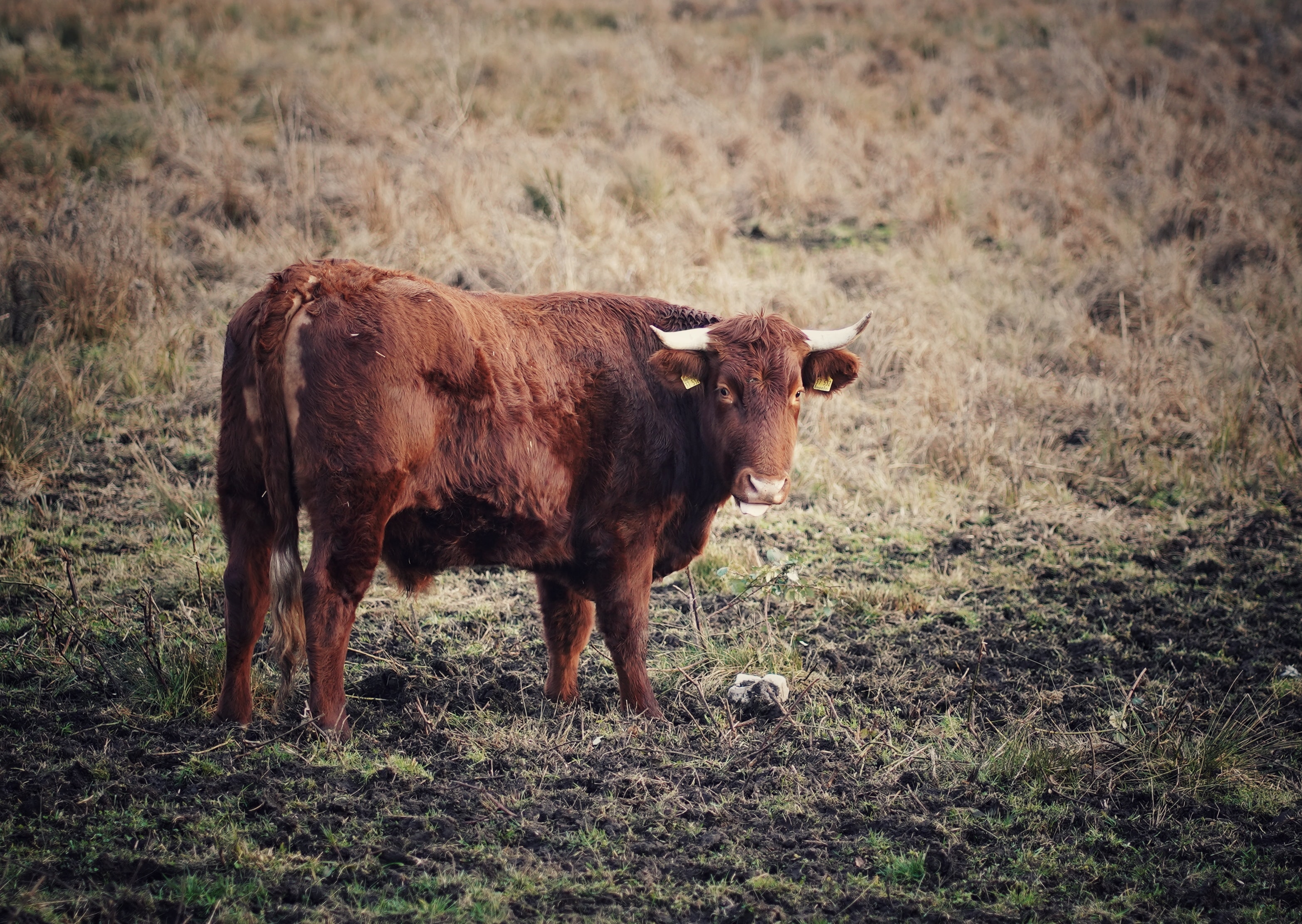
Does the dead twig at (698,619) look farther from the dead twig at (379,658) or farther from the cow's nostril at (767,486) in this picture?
the dead twig at (379,658)

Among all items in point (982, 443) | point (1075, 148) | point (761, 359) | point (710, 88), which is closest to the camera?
point (761, 359)

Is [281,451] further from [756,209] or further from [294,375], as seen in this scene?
[756,209]

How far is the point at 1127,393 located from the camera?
8.45 m

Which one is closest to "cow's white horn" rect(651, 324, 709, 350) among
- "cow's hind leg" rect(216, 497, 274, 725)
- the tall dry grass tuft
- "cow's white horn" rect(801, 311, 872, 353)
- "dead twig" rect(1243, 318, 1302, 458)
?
"cow's white horn" rect(801, 311, 872, 353)

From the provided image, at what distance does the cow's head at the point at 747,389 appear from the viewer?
4.30 m

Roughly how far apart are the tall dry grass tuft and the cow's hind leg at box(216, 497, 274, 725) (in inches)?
135

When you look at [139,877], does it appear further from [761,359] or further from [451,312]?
[761,359]

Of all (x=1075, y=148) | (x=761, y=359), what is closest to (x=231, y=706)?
(x=761, y=359)

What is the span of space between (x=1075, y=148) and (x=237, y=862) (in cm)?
1407

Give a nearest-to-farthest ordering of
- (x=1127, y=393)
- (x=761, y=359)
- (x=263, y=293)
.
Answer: (x=263, y=293), (x=761, y=359), (x=1127, y=393)

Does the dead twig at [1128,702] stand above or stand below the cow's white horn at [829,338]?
below

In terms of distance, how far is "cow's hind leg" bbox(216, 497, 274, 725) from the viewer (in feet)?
13.1

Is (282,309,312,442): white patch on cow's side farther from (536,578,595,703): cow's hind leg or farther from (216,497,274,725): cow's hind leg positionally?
(536,578,595,703): cow's hind leg

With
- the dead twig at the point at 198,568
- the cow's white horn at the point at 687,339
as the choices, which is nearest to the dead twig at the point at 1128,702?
the cow's white horn at the point at 687,339
